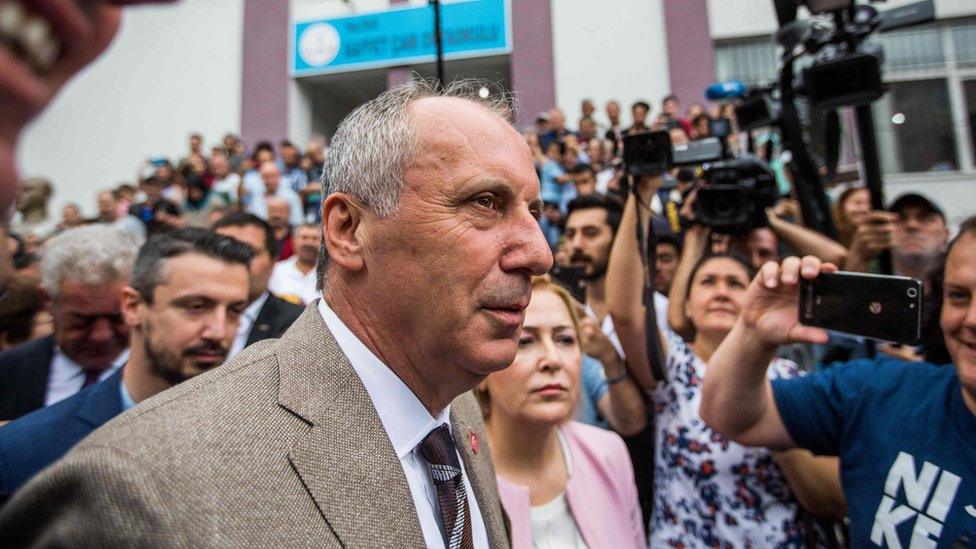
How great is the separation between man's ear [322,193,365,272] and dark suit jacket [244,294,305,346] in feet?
6.10

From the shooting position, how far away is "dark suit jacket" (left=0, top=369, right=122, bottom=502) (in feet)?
4.82

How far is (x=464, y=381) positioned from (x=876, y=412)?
1.31 m

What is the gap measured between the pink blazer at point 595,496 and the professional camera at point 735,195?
1.32m

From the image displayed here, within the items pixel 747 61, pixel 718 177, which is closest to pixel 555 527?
pixel 718 177

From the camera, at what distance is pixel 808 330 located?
186 centimetres

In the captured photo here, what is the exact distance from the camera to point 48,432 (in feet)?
5.15

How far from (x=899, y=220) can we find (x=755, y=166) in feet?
3.49

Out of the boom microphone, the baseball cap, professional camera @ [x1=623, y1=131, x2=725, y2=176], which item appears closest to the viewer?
professional camera @ [x1=623, y1=131, x2=725, y2=176]

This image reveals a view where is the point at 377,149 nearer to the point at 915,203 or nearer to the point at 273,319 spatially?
the point at 273,319

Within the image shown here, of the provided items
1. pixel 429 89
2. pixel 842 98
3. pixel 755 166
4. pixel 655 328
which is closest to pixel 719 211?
pixel 755 166

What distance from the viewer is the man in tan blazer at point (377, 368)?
0.92 metres


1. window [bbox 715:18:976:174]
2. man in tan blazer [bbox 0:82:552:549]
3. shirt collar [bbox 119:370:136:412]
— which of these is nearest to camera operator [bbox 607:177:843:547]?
man in tan blazer [bbox 0:82:552:549]

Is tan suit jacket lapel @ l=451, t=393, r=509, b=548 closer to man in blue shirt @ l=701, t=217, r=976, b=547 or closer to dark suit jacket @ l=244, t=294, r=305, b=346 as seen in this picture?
man in blue shirt @ l=701, t=217, r=976, b=547

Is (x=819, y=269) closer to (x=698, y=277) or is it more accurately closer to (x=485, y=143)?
(x=698, y=277)
